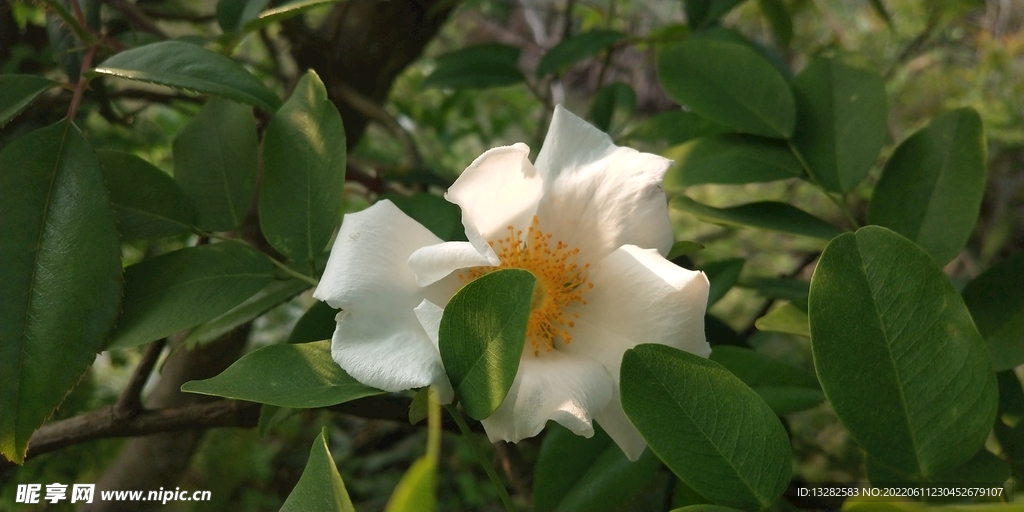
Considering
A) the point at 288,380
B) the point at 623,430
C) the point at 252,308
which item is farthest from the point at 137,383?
the point at 623,430

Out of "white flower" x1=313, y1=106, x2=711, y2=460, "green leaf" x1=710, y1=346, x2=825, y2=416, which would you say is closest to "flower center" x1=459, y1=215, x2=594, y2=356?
"white flower" x1=313, y1=106, x2=711, y2=460

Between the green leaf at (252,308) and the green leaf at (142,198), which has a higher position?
the green leaf at (142,198)

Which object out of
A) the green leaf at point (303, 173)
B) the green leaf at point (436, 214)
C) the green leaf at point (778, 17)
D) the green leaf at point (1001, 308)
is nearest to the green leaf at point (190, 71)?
the green leaf at point (303, 173)

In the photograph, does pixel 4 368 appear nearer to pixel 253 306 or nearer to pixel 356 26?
pixel 253 306

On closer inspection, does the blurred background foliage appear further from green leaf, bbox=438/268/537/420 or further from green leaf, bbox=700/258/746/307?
green leaf, bbox=438/268/537/420

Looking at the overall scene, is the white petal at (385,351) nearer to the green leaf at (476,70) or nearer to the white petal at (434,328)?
the white petal at (434,328)

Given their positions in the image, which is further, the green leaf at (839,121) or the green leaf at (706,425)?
the green leaf at (839,121)

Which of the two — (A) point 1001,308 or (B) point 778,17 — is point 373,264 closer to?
(A) point 1001,308
